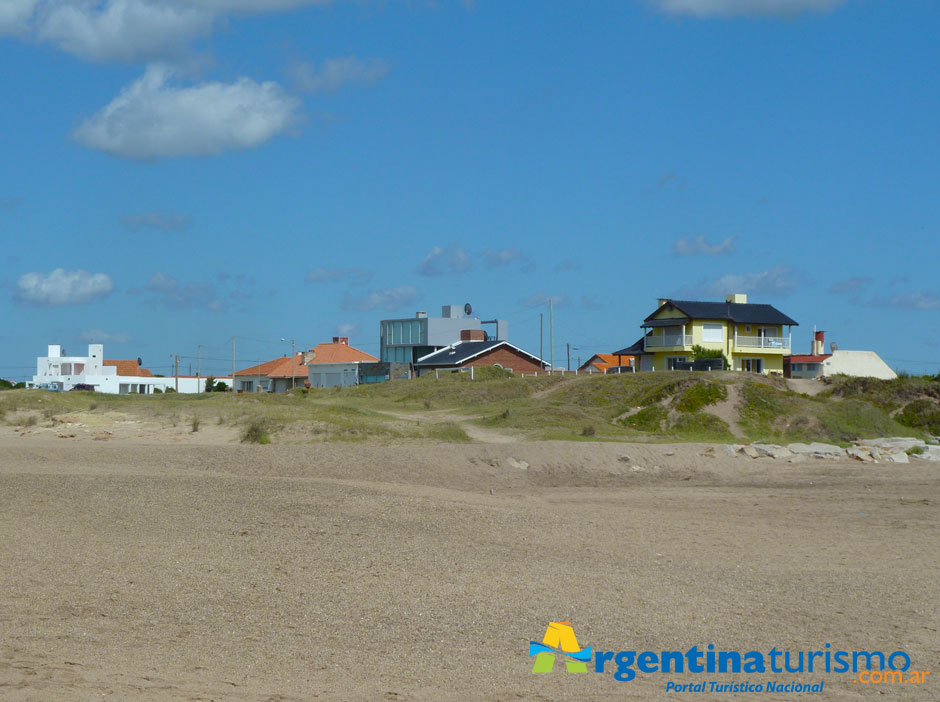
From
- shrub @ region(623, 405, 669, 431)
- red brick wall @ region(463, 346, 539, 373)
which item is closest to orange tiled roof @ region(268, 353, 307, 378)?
red brick wall @ region(463, 346, 539, 373)

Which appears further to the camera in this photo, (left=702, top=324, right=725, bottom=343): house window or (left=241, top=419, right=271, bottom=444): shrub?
(left=702, top=324, right=725, bottom=343): house window

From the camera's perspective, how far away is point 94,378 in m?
82.9

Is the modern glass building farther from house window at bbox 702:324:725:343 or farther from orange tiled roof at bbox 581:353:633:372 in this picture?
house window at bbox 702:324:725:343

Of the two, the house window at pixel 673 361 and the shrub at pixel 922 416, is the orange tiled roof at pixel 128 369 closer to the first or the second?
the house window at pixel 673 361

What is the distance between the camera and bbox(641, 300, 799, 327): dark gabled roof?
197 ft

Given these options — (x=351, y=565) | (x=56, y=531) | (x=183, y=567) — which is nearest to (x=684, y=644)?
(x=351, y=565)

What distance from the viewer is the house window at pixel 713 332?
59.8 meters

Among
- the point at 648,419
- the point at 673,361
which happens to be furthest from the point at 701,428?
the point at 673,361

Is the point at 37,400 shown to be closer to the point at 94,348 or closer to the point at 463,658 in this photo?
the point at 463,658

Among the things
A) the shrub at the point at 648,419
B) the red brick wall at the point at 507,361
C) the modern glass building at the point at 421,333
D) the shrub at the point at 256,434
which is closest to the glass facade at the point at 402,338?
the modern glass building at the point at 421,333

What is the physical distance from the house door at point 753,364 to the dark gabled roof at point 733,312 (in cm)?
247

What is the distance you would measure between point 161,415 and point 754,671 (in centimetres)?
2180

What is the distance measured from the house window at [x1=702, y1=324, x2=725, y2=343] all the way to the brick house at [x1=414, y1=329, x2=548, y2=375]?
1523 cm

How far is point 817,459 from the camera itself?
26.4m
